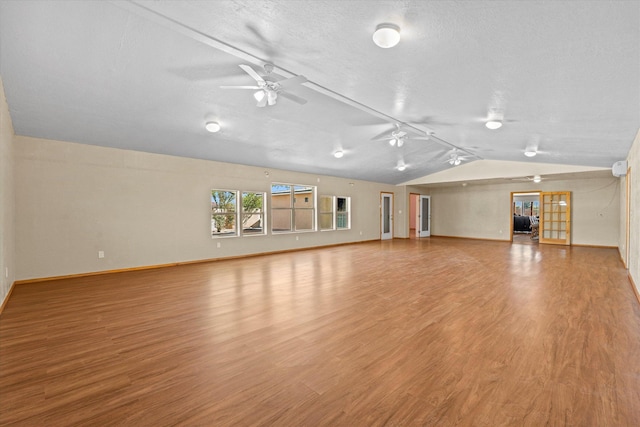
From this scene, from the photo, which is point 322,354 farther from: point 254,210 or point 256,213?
point 254,210

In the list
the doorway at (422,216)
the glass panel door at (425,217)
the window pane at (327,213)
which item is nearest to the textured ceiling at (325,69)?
the window pane at (327,213)

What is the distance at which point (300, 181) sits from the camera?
8.93 m

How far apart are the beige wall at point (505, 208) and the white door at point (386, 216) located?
4.35 ft

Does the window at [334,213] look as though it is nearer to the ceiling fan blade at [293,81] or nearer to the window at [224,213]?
the window at [224,213]

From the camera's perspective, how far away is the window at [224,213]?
735 centimetres

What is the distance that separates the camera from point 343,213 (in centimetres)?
1052

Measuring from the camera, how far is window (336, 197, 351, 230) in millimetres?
10484

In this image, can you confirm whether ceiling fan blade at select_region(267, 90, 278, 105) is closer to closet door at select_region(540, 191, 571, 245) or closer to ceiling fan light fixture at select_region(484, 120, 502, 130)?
ceiling fan light fixture at select_region(484, 120, 502, 130)

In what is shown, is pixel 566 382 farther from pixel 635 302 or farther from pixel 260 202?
pixel 260 202

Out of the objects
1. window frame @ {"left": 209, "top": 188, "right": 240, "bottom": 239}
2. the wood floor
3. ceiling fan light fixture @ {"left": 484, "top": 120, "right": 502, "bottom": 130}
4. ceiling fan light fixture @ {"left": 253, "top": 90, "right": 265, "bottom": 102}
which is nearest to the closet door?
the wood floor

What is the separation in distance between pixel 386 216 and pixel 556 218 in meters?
5.74

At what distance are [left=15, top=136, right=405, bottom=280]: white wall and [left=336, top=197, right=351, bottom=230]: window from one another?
3371 millimetres

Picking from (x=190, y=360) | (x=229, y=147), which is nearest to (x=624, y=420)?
(x=190, y=360)

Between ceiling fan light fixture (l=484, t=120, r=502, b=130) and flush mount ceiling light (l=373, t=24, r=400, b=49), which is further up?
flush mount ceiling light (l=373, t=24, r=400, b=49)
